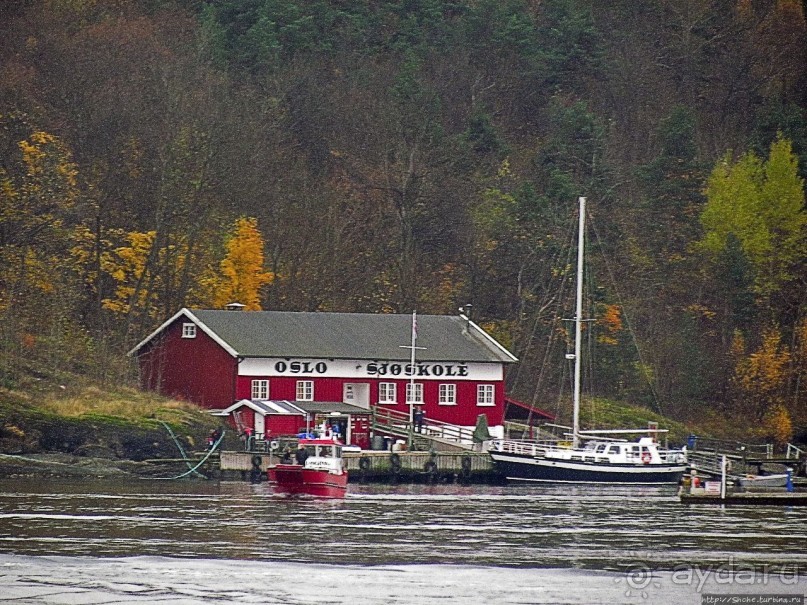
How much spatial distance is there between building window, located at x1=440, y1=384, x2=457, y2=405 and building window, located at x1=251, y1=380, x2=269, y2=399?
8.64 m

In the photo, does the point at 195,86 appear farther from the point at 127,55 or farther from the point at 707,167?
the point at 707,167

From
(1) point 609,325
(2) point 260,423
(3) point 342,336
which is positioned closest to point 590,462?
(3) point 342,336

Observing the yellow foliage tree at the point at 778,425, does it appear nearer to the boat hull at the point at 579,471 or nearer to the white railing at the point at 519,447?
the boat hull at the point at 579,471

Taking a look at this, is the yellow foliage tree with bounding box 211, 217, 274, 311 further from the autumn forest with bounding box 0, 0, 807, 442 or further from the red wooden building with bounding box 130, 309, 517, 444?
the red wooden building with bounding box 130, 309, 517, 444

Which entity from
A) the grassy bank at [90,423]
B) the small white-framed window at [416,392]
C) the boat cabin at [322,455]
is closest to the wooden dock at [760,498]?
the boat cabin at [322,455]

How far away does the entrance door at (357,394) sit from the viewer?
8131 cm

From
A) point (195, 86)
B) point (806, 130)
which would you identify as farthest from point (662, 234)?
point (195, 86)

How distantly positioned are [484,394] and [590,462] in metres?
9.81

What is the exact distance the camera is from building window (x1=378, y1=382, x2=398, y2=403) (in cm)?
8181

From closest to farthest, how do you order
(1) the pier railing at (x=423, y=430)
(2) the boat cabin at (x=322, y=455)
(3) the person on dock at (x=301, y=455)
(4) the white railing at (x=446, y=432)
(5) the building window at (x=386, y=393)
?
(2) the boat cabin at (x=322, y=455)
(3) the person on dock at (x=301, y=455)
(1) the pier railing at (x=423, y=430)
(4) the white railing at (x=446, y=432)
(5) the building window at (x=386, y=393)

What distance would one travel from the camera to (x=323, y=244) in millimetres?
95875

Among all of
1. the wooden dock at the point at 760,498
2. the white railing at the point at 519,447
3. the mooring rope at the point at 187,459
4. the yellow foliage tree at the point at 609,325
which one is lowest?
the wooden dock at the point at 760,498

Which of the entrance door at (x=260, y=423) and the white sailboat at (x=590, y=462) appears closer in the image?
the white sailboat at (x=590, y=462)

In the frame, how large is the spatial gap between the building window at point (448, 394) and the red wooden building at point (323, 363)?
5 cm
